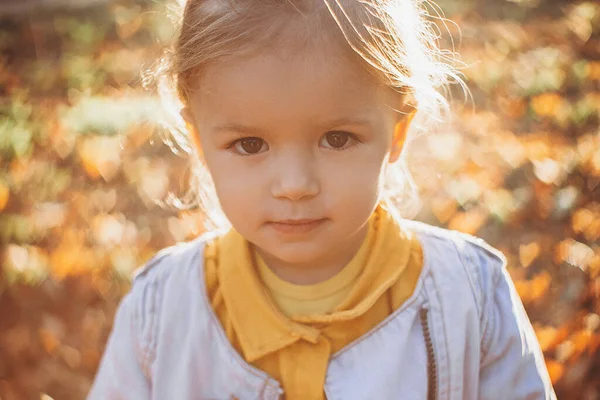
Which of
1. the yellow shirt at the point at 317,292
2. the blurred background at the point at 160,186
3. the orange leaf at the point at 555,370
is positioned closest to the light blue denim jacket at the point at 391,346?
the yellow shirt at the point at 317,292

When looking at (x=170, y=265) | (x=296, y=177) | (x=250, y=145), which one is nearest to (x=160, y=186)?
(x=170, y=265)

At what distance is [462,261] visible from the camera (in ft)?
5.51

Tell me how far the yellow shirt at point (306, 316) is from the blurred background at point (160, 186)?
676 mm

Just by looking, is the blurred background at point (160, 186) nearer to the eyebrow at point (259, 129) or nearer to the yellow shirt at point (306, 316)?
the eyebrow at point (259, 129)

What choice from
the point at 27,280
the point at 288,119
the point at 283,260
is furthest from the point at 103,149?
the point at 288,119

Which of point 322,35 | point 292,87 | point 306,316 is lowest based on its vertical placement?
point 306,316

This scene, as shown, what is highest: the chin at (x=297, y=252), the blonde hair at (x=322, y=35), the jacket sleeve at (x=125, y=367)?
the blonde hair at (x=322, y=35)

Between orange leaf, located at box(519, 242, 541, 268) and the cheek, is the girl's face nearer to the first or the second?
the cheek

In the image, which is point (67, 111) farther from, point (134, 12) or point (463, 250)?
point (463, 250)

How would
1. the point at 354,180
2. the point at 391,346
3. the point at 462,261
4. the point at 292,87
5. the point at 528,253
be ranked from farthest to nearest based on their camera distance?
the point at 528,253 → the point at 462,261 → the point at 391,346 → the point at 354,180 → the point at 292,87

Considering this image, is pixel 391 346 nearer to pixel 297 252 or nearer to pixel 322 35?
pixel 297 252

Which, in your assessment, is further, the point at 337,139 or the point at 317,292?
the point at 317,292

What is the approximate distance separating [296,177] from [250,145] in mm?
148

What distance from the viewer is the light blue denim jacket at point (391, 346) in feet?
5.19
